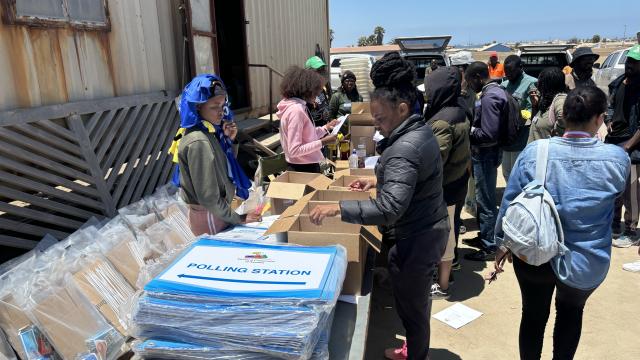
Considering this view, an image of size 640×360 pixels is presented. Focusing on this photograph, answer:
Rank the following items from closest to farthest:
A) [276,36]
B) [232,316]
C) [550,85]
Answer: [232,316] < [550,85] < [276,36]

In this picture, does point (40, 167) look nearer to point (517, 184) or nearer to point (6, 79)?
point (6, 79)

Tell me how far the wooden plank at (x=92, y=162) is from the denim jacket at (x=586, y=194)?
3.17 metres

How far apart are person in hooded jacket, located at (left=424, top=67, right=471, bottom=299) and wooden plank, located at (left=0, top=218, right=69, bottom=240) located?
2.86 meters

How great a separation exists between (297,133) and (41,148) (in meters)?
1.80

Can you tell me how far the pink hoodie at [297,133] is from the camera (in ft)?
11.1

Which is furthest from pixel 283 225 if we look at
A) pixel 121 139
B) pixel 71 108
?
pixel 121 139

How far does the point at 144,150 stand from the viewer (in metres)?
4.25

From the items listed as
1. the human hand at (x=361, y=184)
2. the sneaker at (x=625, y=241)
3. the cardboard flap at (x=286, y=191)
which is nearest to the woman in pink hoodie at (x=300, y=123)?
the cardboard flap at (x=286, y=191)

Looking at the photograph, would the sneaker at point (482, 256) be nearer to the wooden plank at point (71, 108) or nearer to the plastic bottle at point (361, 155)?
the plastic bottle at point (361, 155)

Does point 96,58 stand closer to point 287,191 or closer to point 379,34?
point 287,191

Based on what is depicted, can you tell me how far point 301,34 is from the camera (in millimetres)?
9188

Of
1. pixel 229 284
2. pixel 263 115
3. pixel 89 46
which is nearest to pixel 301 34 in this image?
pixel 263 115

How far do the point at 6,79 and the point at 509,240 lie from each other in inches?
125

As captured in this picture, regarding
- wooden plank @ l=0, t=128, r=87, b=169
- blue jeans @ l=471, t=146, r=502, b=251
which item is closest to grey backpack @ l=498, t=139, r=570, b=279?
blue jeans @ l=471, t=146, r=502, b=251
